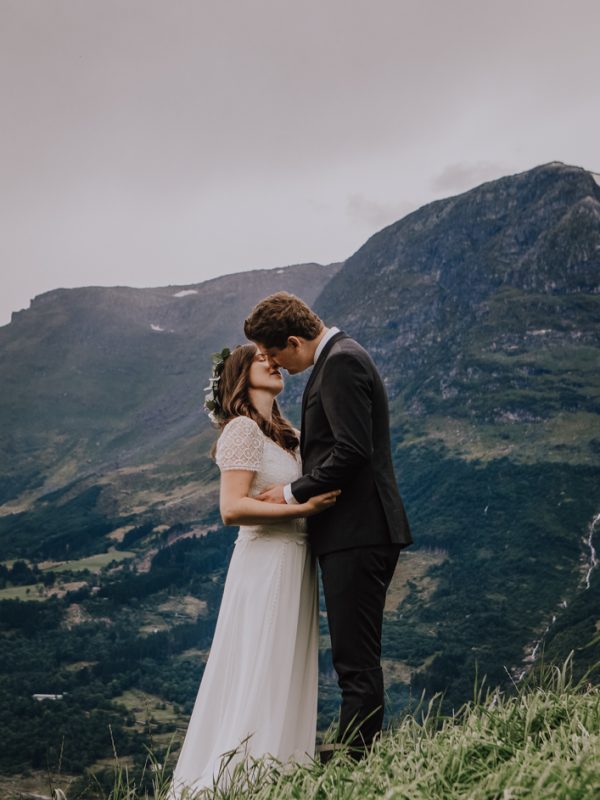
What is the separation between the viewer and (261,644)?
16.3ft

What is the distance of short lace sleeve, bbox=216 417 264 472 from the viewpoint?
5.05m

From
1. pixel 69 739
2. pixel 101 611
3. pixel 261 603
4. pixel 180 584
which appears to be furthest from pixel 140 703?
pixel 261 603

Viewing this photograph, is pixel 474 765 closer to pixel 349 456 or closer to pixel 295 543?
pixel 349 456

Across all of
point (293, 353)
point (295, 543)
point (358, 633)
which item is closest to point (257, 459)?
point (295, 543)

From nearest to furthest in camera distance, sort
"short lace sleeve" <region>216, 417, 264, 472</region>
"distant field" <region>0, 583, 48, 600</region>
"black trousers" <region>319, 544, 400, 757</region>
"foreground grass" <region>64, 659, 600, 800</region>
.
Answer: "foreground grass" <region>64, 659, 600, 800</region>, "black trousers" <region>319, 544, 400, 757</region>, "short lace sleeve" <region>216, 417, 264, 472</region>, "distant field" <region>0, 583, 48, 600</region>

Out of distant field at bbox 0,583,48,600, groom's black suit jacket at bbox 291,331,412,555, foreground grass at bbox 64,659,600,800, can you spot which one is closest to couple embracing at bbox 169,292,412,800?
groom's black suit jacket at bbox 291,331,412,555

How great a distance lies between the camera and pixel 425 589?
166m

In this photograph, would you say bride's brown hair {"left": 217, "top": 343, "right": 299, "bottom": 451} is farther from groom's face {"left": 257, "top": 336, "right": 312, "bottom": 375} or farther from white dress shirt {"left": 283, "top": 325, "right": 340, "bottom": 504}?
white dress shirt {"left": 283, "top": 325, "right": 340, "bottom": 504}

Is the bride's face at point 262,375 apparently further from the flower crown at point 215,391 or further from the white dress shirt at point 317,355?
the white dress shirt at point 317,355

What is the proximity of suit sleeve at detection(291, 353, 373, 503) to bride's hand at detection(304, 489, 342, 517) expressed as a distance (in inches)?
1.1

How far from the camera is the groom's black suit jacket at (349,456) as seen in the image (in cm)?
462

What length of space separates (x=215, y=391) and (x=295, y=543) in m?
1.09

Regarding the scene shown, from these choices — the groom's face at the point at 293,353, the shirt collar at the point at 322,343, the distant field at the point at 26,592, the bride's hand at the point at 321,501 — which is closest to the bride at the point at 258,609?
the bride's hand at the point at 321,501

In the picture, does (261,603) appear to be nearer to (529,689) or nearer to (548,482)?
(529,689)
